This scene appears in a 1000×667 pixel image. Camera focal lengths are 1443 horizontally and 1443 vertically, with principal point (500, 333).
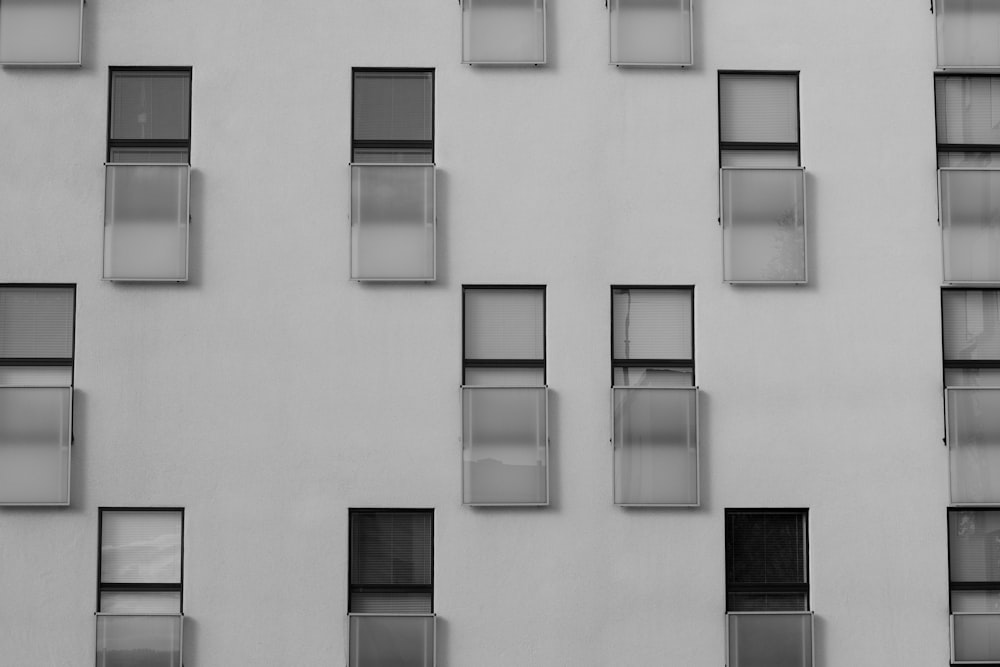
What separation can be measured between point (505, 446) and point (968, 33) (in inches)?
254

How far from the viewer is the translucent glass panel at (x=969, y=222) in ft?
47.9

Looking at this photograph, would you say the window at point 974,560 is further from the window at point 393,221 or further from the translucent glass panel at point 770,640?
the window at point 393,221

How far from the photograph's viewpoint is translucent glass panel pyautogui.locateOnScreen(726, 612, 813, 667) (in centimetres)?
1409

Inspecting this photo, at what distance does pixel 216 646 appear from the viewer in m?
14.0

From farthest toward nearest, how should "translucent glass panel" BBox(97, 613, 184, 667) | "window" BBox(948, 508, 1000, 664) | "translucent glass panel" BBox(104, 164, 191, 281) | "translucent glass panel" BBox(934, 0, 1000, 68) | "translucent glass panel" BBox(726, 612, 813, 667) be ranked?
1. "translucent glass panel" BBox(934, 0, 1000, 68)
2. "window" BBox(948, 508, 1000, 664)
3. "translucent glass panel" BBox(104, 164, 191, 281)
4. "translucent glass panel" BBox(726, 612, 813, 667)
5. "translucent glass panel" BBox(97, 613, 184, 667)

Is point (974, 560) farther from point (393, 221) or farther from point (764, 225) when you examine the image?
point (393, 221)

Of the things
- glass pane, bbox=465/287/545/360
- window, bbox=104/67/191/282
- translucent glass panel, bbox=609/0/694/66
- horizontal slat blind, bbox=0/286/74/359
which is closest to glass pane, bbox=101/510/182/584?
horizontal slat blind, bbox=0/286/74/359

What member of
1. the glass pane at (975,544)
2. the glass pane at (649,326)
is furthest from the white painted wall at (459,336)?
the glass pane at (975,544)

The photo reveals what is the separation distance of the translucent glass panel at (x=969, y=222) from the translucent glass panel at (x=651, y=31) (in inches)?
117

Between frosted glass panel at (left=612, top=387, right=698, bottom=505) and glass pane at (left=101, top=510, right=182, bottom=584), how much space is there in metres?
4.42

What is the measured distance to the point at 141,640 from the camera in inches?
549

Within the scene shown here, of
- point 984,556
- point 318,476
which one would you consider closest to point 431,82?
point 318,476

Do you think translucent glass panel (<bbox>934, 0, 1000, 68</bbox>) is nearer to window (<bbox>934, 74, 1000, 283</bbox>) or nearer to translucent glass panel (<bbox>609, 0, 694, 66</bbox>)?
window (<bbox>934, 74, 1000, 283</bbox>)

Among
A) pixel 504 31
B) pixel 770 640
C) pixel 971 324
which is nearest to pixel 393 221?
pixel 504 31
